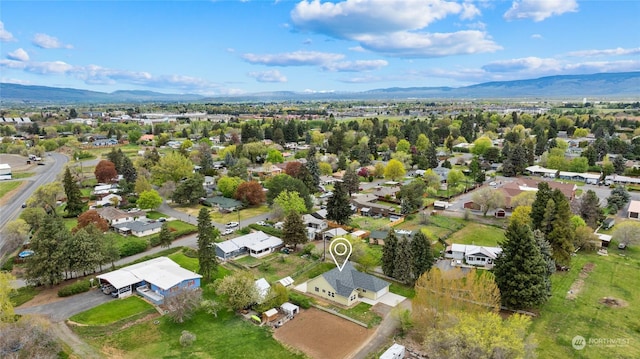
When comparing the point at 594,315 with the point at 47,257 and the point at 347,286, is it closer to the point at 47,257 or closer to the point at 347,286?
the point at 347,286

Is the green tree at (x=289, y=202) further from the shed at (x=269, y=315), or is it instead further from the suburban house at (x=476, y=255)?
the shed at (x=269, y=315)

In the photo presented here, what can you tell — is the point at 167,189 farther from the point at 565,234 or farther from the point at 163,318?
the point at 565,234

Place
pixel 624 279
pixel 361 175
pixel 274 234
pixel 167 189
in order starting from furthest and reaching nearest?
pixel 361 175 → pixel 167 189 → pixel 274 234 → pixel 624 279

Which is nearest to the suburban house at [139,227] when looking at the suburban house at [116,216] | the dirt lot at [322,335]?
the suburban house at [116,216]

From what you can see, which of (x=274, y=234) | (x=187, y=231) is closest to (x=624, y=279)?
(x=274, y=234)

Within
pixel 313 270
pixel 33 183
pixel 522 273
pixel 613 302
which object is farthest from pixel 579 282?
pixel 33 183
